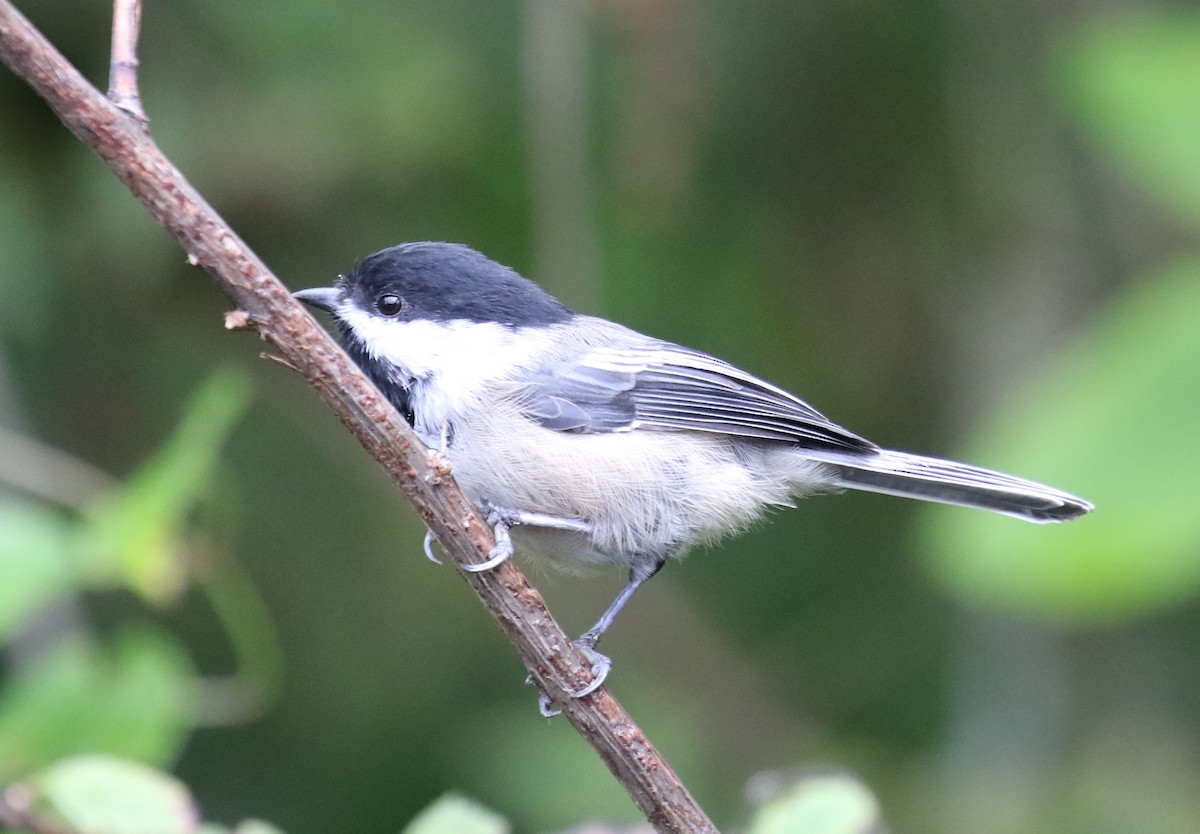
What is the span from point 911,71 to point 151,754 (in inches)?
127

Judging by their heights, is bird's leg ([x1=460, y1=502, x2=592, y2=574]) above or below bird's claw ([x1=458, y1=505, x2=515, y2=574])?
above

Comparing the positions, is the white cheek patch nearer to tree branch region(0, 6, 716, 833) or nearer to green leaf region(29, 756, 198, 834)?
tree branch region(0, 6, 716, 833)

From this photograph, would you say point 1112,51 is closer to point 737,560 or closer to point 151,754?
point 737,560

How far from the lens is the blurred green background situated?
11.7ft

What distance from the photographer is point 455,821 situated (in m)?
1.72

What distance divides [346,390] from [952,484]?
157cm

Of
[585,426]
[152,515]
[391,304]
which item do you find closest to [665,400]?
[585,426]

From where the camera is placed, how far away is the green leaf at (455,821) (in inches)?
67.1

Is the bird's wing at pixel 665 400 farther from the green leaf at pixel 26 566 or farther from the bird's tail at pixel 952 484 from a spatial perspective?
the green leaf at pixel 26 566

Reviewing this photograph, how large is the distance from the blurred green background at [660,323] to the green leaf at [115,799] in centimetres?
141

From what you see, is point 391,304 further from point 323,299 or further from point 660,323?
point 660,323

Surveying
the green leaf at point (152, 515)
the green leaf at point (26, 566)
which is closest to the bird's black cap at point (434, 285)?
the green leaf at point (152, 515)

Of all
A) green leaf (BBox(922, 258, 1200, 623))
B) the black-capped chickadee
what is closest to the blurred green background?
green leaf (BBox(922, 258, 1200, 623))

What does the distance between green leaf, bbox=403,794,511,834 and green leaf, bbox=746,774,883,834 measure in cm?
35
